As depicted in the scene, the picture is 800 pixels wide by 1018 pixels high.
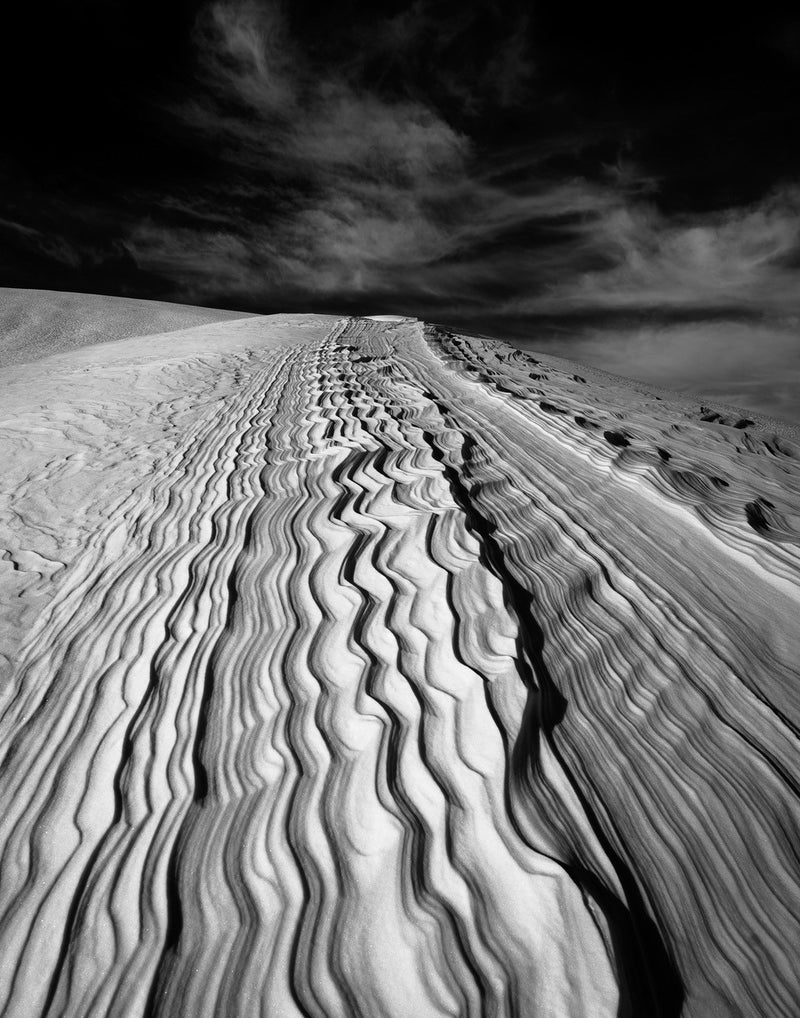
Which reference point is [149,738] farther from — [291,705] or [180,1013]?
[180,1013]

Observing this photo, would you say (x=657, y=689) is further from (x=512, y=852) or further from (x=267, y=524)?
(x=267, y=524)

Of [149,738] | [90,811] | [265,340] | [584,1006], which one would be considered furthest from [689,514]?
[265,340]

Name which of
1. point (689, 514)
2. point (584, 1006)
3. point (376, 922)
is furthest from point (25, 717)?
point (689, 514)

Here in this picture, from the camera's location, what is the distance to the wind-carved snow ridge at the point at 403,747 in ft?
4.20

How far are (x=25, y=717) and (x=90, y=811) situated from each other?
0.56 metres

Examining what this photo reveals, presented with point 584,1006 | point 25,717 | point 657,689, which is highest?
point 657,689

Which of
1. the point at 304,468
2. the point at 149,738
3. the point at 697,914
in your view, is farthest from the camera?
the point at 304,468

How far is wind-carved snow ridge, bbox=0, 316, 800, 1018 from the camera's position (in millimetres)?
1281

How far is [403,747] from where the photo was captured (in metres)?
1.82

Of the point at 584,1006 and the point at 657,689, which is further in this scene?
the point at 657,689

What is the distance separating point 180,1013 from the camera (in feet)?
3.97

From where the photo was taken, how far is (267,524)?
3295 millimetres

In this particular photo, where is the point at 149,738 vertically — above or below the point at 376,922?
below

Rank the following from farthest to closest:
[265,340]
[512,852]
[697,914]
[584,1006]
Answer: [265,340] → [512,852] → [697,914] → [584,1006]
